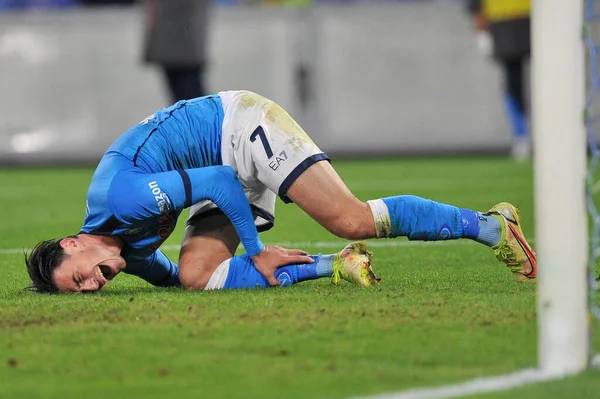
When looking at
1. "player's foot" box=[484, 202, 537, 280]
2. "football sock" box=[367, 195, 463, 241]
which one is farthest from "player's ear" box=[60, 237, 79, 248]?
"player's foot" box=[484, 202, 537, 280]

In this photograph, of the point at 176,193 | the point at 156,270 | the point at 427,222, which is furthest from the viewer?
the point at 156,270

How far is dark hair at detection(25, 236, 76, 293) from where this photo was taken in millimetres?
4555

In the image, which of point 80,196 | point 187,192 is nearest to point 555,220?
point 187,192

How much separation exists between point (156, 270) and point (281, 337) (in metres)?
1.42

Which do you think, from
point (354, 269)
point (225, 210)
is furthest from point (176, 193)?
point (354, 269)

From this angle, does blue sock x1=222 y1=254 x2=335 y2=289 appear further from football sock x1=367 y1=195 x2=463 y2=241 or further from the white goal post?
the white goal post

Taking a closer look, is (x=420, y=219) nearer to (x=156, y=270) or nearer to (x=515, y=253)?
(x=515, y=253)

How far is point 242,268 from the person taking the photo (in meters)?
4.65

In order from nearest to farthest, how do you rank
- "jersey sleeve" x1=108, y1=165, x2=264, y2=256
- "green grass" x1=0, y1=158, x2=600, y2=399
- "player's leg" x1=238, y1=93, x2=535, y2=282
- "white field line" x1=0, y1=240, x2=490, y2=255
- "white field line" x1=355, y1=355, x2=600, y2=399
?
"white field line" x1=355, y1=355, x2=600, y2=399 < "green grass" x1=0, y1=158, x2=600, y2=399 < "jersey sleeve" x1=108, y1=165, x2=264, y2=256 < "player's leg" x1=238, y1=93, x2=535, y2=282 < "white field line" x1=0, y1=240, x2=490, y2=255

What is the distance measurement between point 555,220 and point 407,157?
1190 centimetres

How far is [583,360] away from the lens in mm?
3049

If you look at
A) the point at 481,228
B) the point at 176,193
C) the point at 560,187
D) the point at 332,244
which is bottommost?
the point at 332,244

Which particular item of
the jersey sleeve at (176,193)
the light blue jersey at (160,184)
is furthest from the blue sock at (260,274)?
the jersey sleeve at (176,193)

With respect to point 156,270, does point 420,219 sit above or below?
above
